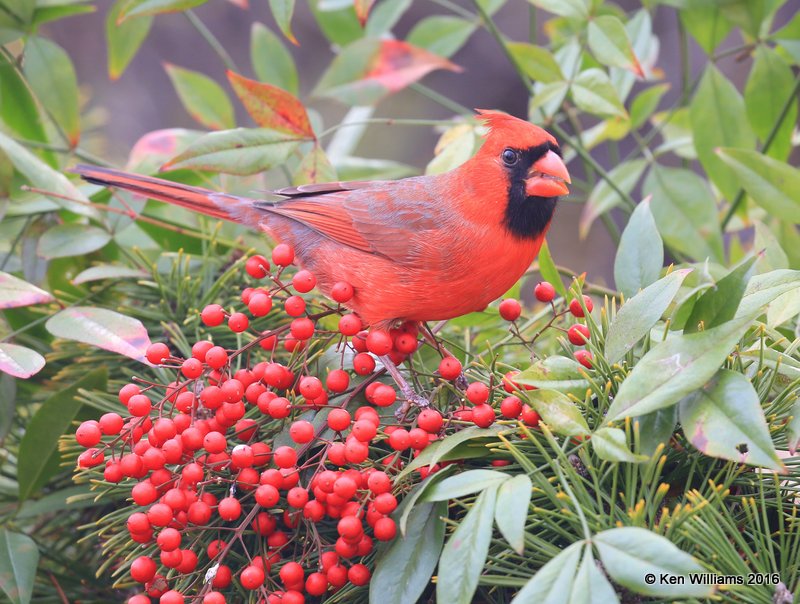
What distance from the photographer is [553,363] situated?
108 cm

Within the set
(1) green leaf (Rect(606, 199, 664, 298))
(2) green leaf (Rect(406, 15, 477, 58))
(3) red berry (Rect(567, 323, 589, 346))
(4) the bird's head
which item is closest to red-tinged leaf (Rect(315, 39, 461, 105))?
(2) green leaf (Rect(406, 15, 477, 58))

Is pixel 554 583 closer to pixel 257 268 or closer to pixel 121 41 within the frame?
pixel 257 268

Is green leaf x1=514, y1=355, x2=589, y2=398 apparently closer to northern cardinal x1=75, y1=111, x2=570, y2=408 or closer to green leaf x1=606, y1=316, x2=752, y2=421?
green leaf x1=606, y1=316, x2=752, y2=421

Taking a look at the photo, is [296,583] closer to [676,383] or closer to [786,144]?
[676,383]

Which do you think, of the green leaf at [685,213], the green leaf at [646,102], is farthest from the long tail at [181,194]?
the green leaf at [646,102]

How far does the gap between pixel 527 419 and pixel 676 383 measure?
23 centimetres

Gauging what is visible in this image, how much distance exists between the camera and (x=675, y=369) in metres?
0.94

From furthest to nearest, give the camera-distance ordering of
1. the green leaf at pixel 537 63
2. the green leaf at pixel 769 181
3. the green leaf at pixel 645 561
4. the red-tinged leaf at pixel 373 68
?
the red-tinged leaf at pixel 373 68 < the green leaf at pixel 537 63 < the green leaf at pixel 769 181 < the green leaf at pixel 645 561

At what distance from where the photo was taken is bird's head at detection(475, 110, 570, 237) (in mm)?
1575

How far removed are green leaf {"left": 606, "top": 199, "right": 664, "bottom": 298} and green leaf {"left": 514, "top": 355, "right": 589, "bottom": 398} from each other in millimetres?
282

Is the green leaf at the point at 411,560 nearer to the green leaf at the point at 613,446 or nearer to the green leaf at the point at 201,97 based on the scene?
Answer: the green leaf at the point at 613,446

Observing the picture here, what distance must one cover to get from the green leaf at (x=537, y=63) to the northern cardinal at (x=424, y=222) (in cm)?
32

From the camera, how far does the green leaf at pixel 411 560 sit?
1035 mm

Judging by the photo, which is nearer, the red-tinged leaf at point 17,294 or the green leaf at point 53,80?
the red-tinged leaf at point 17,294
